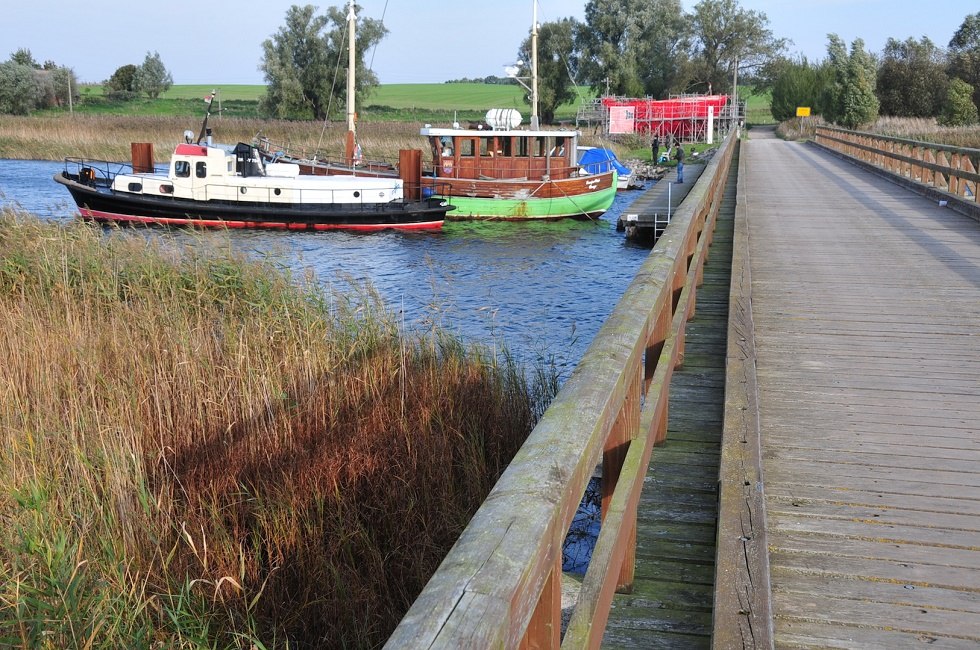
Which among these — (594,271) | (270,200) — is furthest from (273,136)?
(594,271)

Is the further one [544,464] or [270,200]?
[270,200]

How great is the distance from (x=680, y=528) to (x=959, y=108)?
5284cm

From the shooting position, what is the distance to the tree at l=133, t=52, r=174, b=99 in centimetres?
10206

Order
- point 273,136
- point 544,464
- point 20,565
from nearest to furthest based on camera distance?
point 544,464
point 20,565
point 273,136

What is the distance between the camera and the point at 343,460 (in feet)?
18.9

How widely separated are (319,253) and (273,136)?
2916 centimetres

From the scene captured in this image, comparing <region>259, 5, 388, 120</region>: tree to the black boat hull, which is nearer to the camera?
the black boat hull

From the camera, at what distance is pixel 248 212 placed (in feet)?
88.9

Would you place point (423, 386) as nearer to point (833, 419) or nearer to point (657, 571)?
point (833, 419)

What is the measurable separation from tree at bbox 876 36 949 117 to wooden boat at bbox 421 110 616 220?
3741cm

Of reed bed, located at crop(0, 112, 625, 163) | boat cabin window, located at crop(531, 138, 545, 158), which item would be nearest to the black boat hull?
boat cabin window, located at crop(531, 138, 545, 158)

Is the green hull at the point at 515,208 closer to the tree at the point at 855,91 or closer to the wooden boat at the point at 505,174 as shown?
the wooden boat at the point at 505,174

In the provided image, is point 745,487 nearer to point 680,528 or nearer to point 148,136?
point 680,528

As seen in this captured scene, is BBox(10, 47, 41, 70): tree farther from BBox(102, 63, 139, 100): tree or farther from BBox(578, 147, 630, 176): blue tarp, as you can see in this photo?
BBox(578, 147, 630, 176): blue tarp
